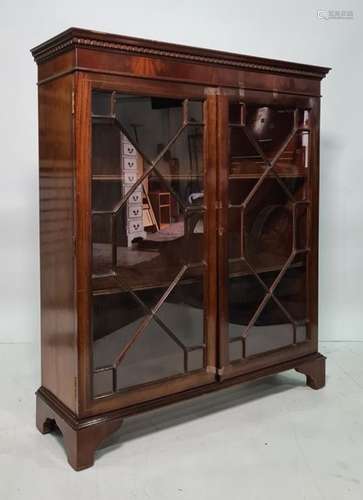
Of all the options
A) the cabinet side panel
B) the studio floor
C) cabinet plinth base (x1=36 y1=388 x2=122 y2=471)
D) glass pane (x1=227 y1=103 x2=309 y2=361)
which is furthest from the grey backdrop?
cabinet plinth base (x1=36 y1=388 x2=122 y2=471)

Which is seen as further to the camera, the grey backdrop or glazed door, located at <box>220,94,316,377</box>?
the grey backdrop

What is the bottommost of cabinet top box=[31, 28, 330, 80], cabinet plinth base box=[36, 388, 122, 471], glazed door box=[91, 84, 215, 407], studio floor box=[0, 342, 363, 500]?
studio floor box=[0, 342, 363, 500]

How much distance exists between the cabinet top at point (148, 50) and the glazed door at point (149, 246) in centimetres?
10

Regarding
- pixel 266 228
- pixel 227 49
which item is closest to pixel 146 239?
pixel 266 228

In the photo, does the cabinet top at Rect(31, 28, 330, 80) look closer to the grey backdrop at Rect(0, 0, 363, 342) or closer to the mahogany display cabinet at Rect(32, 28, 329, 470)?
the mahogany display cabinet at Rect(32, 28, 329, 470)

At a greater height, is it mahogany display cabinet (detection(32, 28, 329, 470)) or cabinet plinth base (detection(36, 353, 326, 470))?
mahogany display cabinet (detection(32, 28, 329, 470))

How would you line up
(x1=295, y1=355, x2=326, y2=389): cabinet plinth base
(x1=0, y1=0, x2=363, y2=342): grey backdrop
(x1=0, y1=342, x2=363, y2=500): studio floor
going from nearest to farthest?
(x1=0, y1=342, x2=363, y2=500): studio floor, (x1=295, y1=355, x2=326, y2=389): cabinet plinth base, (x1=0, y1=0, x2=363, y2=342): grey backdrop

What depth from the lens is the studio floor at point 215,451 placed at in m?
1.55

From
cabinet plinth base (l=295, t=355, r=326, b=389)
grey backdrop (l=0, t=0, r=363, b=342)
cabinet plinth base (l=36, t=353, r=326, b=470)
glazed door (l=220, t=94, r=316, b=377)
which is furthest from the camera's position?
grey backdrop (l=0, t=0, r=363, b=342)

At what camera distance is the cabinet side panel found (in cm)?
164

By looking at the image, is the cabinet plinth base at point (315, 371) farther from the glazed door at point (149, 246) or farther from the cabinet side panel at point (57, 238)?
the cabinet side panel at point (57, 238)

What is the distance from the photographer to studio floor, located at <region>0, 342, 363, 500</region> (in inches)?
61.2

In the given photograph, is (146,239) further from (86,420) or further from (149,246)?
(86,420)

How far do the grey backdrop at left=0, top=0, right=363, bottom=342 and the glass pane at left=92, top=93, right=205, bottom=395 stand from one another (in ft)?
3.43
